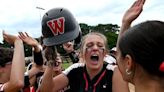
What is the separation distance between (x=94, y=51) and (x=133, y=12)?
4.71ft

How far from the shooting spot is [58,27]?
451 centimetres

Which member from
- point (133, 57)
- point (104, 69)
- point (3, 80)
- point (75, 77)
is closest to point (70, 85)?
point (75, 77)

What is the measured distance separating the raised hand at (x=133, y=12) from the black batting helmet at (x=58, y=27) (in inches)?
47.7

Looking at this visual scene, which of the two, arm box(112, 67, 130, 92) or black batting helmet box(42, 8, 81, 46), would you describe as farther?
black batting helmet box(42, 8, 81, 46)

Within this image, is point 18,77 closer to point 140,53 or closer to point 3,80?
point 3,80

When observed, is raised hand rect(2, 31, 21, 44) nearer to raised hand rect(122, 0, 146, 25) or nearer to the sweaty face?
the sweaty face

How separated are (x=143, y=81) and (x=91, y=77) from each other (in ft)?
7.48

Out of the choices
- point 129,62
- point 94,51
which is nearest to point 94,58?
point 94,51

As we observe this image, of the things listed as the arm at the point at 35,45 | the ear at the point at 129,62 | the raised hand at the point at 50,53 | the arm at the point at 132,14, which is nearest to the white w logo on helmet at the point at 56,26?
the raised hand at the point at 50,53

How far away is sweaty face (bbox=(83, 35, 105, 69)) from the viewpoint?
4.70 m

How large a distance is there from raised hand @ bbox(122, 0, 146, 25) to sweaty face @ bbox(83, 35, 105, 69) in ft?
4.37

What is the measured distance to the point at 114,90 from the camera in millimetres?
4391

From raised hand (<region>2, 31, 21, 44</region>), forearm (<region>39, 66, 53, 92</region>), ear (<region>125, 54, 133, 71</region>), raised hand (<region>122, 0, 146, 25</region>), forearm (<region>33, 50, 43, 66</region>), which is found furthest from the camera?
forearm (<region>33, 50, 43, 66</region>)

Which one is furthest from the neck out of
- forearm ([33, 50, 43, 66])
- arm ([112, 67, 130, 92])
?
forearm ([33, 50, 43, 66])
